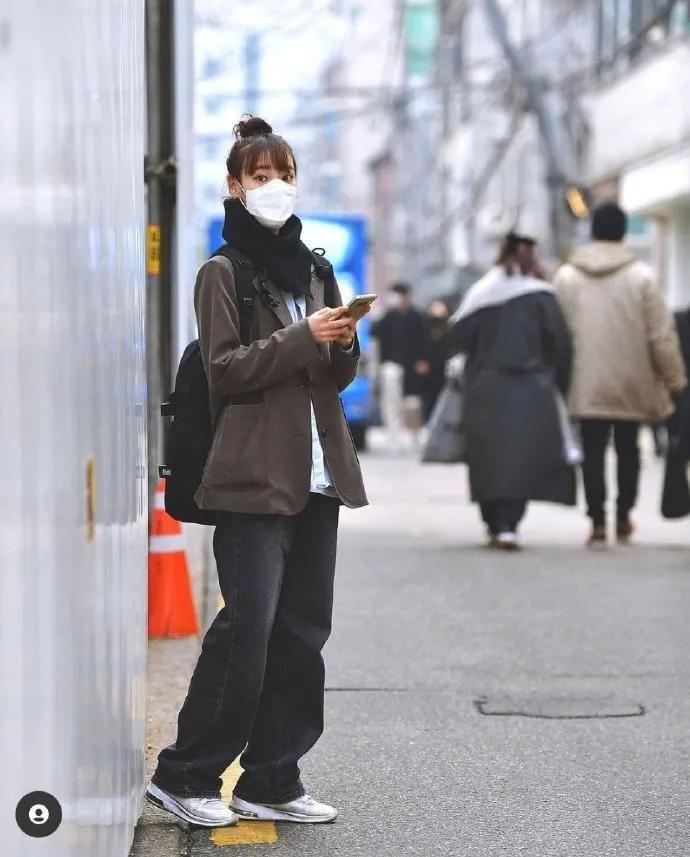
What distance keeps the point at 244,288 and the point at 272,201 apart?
0.23 meters

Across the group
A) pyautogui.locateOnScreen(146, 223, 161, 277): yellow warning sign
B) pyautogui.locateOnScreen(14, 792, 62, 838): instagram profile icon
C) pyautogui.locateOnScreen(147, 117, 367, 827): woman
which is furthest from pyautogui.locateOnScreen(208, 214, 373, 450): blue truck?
pyautogui.locateOnScreen(14, 792, 62, 838): instagram profile icon

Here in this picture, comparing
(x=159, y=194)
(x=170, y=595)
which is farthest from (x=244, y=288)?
(x=159, y=194)

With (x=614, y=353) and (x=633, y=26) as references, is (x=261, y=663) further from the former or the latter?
(x=633, y=26)

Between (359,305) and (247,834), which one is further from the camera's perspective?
(247,834)

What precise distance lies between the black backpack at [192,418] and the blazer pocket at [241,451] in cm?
7

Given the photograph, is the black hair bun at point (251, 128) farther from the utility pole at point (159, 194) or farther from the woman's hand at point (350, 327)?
the utility pole at point (159, 194)

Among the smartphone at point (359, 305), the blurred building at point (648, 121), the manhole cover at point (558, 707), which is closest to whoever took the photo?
the smartphone at point (359, 305)

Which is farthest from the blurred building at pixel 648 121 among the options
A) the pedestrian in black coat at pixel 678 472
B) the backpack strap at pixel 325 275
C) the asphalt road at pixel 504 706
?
the backpack strap at pixel 325 275

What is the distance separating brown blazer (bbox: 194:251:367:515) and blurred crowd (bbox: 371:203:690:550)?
6348 mm

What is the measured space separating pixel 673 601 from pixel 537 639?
1.36 metres

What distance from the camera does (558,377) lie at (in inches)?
448

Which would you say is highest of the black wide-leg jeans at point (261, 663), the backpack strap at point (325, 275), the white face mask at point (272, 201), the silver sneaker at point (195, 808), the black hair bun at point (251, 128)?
the black hair bun at point (251, 128)

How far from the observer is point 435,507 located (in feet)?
47.9

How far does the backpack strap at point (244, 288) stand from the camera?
4699mm
